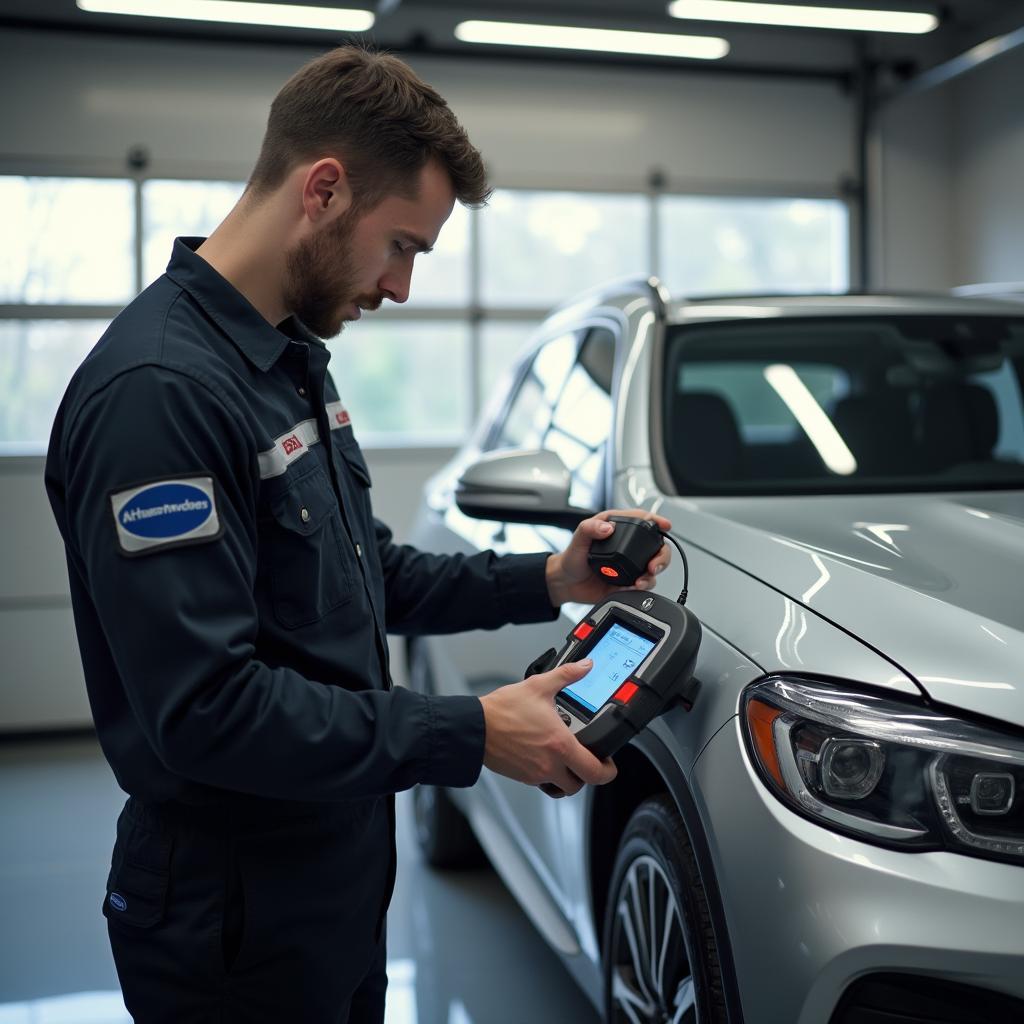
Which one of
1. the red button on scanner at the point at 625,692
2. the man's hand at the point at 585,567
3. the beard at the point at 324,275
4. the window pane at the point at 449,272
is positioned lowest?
the red button on scanner at the point at 625,692

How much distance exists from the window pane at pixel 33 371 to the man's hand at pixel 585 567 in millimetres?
4446

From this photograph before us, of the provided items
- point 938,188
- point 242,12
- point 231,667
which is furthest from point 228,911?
point 938,188

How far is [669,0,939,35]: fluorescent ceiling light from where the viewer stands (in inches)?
212

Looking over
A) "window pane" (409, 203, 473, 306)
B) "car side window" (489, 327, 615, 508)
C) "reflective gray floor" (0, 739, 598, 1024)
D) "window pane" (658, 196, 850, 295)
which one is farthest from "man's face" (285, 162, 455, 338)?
"window pane" (658, 196, 850, 295)

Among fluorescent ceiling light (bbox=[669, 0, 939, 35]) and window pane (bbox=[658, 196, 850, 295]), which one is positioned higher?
fluorescent ceiling light (bbox=[669, 0, 939, 35])

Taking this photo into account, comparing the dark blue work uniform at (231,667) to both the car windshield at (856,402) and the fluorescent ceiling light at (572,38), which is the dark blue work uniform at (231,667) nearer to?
the car windshield at (856,402)

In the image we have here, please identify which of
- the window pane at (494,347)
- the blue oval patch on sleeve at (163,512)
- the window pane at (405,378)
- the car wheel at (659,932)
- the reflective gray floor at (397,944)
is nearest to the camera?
the blue oval patch on sleeve at (163,512)

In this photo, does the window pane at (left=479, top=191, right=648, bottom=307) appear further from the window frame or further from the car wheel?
the car wheel

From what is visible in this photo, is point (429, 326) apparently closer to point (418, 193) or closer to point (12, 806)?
point (12, 806)

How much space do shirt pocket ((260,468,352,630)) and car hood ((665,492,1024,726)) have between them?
0.55 meters

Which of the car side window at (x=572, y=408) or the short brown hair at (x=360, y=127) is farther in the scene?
the car side window at (x=572, y=408)

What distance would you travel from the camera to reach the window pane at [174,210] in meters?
5.55

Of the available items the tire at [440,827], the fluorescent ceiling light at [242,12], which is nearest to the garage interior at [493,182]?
the fluorescent ceiling light at [242,12]

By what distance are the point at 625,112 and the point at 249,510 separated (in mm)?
5639
